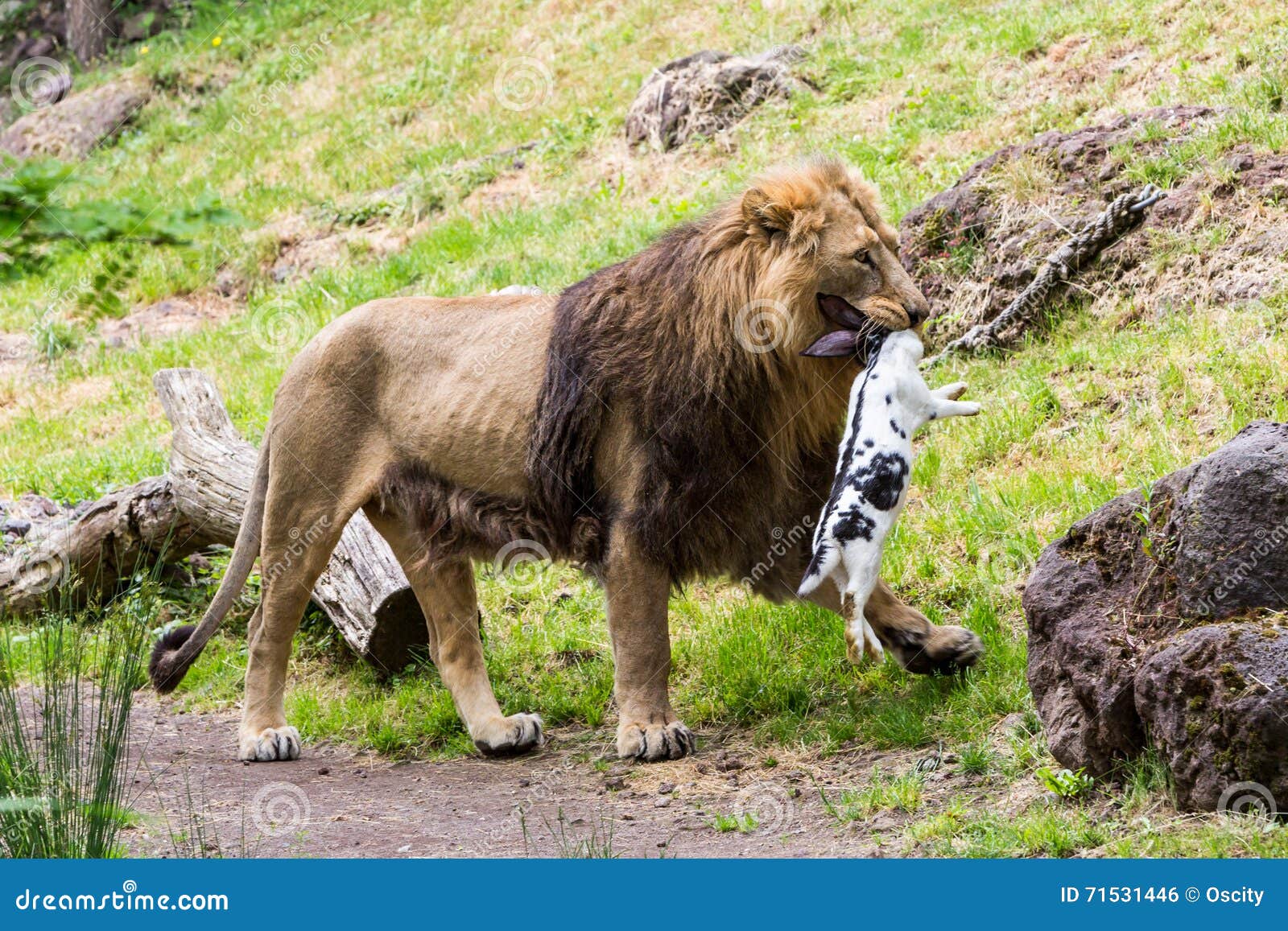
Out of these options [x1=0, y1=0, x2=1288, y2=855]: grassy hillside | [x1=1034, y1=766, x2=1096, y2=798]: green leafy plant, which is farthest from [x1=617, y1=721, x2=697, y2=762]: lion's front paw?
[x1=1034, y1=766, x2=1096, y2=798]: green leafy plant

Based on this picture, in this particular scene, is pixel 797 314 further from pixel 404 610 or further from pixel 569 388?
pixel 404 610

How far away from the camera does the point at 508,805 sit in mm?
5688

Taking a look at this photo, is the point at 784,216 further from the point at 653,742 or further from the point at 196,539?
the point at 196,539

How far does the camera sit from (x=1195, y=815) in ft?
13.4

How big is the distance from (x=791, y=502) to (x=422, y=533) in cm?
174

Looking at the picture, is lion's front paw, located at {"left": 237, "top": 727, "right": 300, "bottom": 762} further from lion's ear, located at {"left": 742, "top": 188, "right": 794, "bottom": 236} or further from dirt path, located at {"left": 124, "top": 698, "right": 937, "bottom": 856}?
lion's ear, located at {"left": 742, "top": 188, "right": 794, "bottom": 236}

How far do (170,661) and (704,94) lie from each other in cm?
846

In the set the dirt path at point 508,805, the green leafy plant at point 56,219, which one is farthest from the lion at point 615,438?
the green leafy plant at point 56,219

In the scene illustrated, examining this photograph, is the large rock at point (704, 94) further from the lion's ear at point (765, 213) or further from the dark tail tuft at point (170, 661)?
the dark tail tuft at point (170, 661)

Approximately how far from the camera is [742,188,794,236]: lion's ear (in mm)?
5676

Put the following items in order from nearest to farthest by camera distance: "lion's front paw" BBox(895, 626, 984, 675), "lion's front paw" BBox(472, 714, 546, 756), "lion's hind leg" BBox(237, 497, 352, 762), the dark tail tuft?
"lion's front paw" BBox(895, 626, 984, 675) < "lion's front paw" BBox(472, 714, 546, 756) < "lion's hind leg" BBox(237, 497, 352, 762) < the dark tail tuft

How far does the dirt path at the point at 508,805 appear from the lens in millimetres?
4926

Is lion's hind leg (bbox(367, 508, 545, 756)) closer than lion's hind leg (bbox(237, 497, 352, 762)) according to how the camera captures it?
Yes

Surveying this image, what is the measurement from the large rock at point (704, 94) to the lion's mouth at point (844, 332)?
7.98 meters
